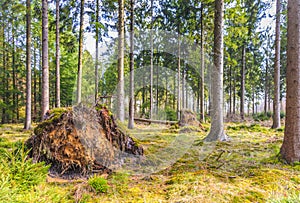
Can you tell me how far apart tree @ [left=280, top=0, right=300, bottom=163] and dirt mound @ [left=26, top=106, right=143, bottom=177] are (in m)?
3.54

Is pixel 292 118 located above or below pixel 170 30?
below

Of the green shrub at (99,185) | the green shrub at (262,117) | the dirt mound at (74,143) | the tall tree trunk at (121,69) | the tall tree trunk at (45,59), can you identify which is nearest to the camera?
the green shrub at (99,185)

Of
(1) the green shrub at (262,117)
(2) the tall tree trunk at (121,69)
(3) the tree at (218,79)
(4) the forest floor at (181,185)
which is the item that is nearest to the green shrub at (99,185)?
(4) the forest floor at (181,185)

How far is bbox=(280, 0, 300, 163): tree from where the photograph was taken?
383 cm

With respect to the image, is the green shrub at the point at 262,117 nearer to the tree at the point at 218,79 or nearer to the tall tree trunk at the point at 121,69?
the tree at the point at 218,79

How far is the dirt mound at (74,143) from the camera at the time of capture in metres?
3.15

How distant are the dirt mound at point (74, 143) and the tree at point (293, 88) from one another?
3536 millimetres

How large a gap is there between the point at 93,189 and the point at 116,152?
47.6 inches

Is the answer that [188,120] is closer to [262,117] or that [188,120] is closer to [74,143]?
[74,143]

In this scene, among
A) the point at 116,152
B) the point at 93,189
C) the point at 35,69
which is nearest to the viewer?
the point at 93,189

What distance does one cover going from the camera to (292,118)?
390 centimetres

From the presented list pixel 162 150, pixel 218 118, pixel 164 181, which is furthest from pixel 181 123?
pixel 164 181

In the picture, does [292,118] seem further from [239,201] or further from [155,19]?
[155,19]

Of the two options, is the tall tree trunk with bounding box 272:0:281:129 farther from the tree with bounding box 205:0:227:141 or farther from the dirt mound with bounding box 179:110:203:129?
the tree with bounding box 205:0:227:141
